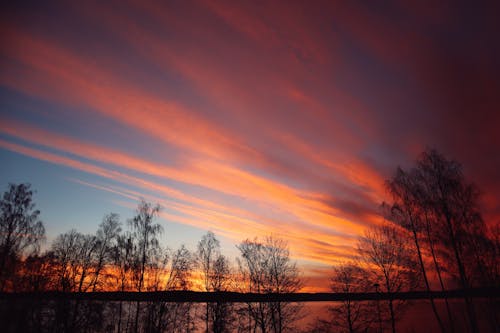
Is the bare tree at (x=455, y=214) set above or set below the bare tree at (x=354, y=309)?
above

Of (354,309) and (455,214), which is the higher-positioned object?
(455,214)

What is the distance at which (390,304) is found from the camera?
24.7m

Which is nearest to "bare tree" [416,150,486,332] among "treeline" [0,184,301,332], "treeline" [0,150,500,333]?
"treeline" [0,150,500,333]

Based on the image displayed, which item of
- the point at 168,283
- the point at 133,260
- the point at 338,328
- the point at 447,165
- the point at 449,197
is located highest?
the point at 447,165

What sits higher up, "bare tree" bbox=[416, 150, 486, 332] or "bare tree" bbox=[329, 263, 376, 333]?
"bare tree" bbox=[416, 150, 486, 332]

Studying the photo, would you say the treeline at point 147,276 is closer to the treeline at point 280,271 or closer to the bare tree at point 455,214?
the treeline at point 280,271

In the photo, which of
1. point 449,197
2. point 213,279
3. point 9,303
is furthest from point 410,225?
point 9,303

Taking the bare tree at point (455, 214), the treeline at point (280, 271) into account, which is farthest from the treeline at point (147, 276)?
the bare tree at point (455, 214)

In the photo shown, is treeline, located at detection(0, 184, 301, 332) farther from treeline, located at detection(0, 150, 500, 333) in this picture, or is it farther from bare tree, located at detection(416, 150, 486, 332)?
bare tree, located at detection(416, 150, 486, 332)

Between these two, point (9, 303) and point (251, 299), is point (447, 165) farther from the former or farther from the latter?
point (9, 303)

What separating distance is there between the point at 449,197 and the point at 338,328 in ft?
61.3

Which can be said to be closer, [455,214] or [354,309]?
[455,214]

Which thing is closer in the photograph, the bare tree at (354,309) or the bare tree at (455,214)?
the bare tree at (455,214)

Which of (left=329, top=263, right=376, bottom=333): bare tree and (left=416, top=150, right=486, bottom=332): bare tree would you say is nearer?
(left=416, top=150, right=486, bottom=332): bare tree
